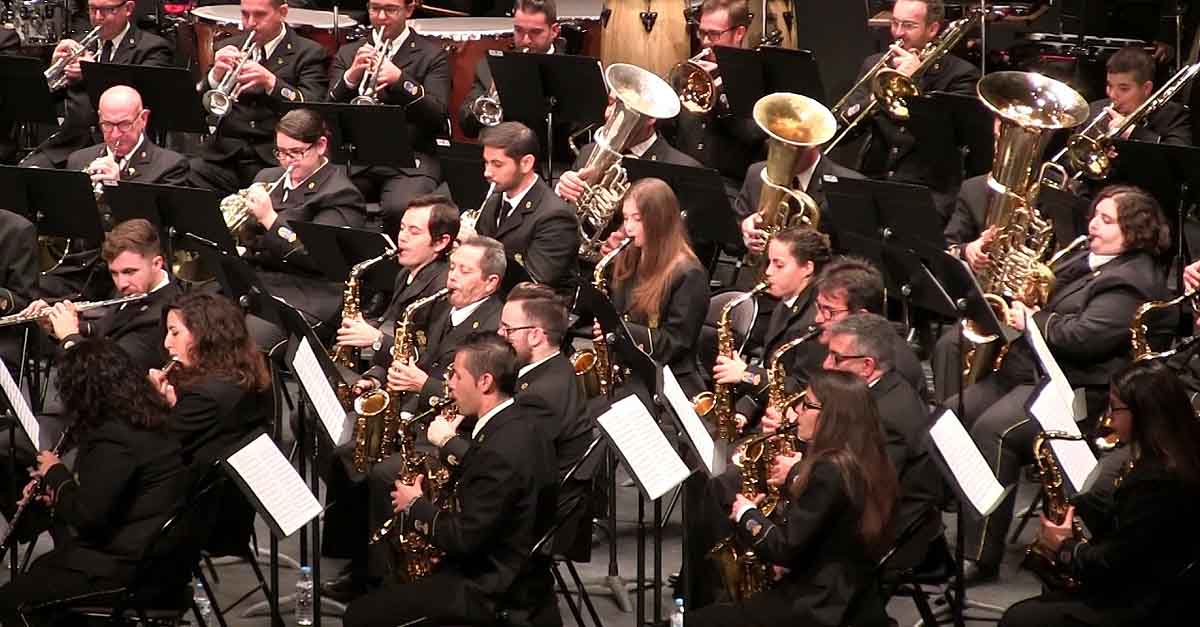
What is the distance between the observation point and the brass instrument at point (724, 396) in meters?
6.55

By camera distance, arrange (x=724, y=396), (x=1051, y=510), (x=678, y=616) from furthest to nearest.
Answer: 1. (x=724, y=396)
2. (x=678, y=616)
3. (x=1051, y=510)

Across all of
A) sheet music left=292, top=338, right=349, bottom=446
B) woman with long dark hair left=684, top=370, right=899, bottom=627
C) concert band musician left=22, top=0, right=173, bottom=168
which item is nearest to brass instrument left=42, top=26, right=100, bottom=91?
concert band musician left=22, top=0, right=173, bottom=168

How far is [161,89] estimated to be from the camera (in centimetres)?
858

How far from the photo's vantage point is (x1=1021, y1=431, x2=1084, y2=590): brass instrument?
17.7ft

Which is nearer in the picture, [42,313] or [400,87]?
[42,313]

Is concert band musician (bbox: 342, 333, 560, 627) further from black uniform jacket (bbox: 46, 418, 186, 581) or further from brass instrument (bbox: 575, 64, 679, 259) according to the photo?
brass instrument (bbox: 575, 64, 679, 259)

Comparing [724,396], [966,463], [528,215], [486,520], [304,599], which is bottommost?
[304,599]

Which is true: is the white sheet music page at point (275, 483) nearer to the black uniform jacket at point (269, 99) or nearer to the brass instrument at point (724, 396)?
the brass instrument at point (724, 396)

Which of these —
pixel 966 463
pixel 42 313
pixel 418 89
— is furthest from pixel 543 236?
pixel 966 463

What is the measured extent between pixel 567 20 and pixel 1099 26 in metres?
3.02

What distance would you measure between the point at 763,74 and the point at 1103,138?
63.9 inches

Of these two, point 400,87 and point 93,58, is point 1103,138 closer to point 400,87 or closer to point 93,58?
point 400,87

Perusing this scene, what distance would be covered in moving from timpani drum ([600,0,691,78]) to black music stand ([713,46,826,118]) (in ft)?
4.62

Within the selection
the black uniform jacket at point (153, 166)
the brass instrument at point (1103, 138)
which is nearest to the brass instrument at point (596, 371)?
the brass instrument at point (1103, 138)
